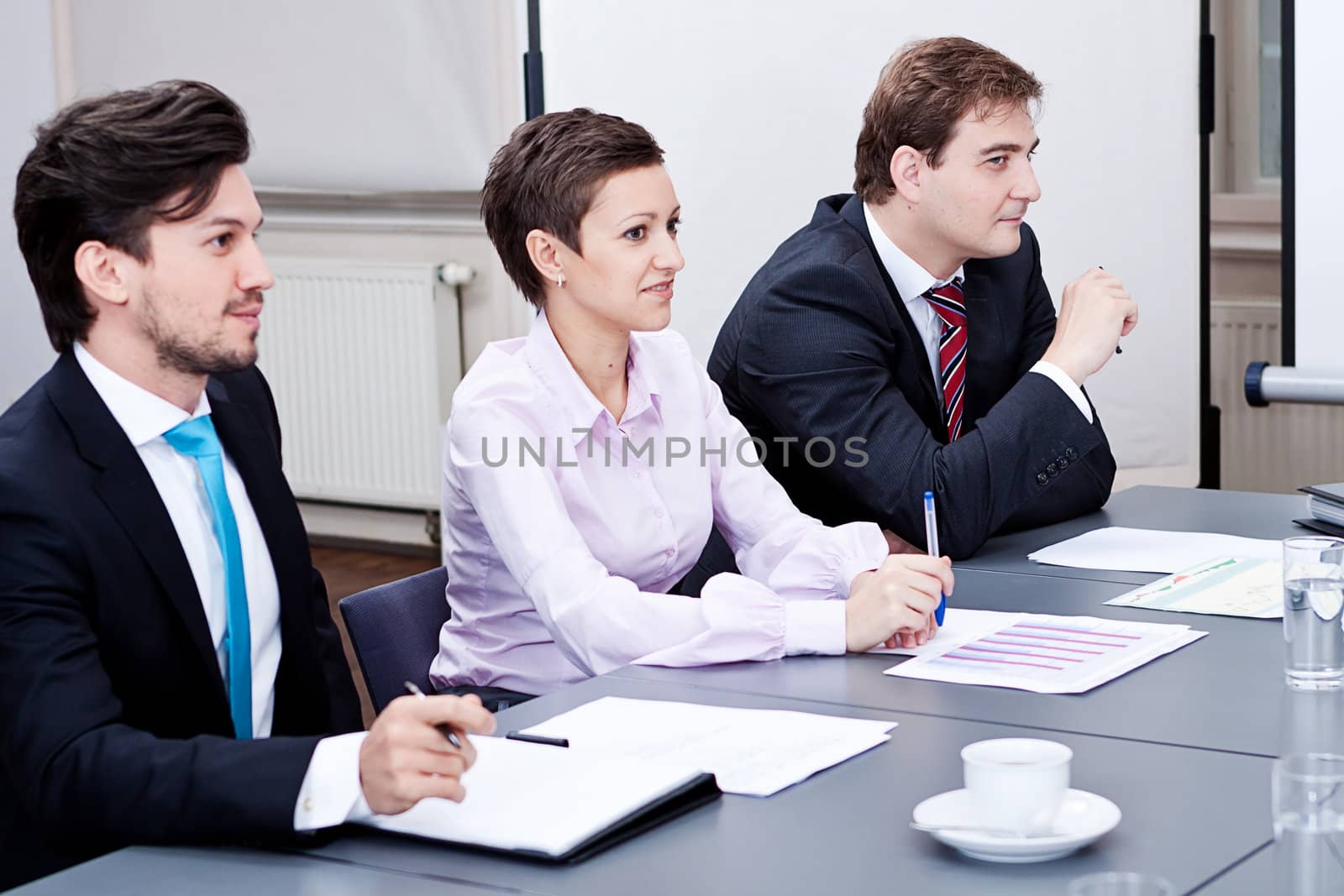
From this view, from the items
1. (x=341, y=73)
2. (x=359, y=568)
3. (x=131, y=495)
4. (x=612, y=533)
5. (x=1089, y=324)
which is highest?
(x=341, y=73)

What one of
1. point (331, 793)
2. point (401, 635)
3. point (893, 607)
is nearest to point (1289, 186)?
point (893, 607)

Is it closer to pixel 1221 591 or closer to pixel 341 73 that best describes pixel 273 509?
pixel 1221 591

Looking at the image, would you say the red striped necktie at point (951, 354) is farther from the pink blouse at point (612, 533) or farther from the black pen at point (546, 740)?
the black pen at point (546, 740)

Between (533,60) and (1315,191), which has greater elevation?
(533,60)

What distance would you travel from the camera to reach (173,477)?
1.55 meters

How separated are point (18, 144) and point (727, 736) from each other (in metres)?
3.83

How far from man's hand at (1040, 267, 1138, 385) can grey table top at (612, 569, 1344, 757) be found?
522 mm

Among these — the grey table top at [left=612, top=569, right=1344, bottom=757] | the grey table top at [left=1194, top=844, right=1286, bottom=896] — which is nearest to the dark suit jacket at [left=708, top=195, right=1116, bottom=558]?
the grey table top at [left=612, top=569, right=1344, bottom=757]

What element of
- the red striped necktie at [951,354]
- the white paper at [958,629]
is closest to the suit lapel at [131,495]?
the white paper at [958,629]

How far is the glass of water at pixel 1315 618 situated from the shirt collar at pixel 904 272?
104cm

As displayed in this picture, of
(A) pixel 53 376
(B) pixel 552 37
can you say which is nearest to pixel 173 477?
(A) pixel 53 376

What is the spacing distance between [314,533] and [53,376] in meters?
4.12

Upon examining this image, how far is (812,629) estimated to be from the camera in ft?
5.67

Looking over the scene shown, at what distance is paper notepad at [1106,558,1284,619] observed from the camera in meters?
1.85
